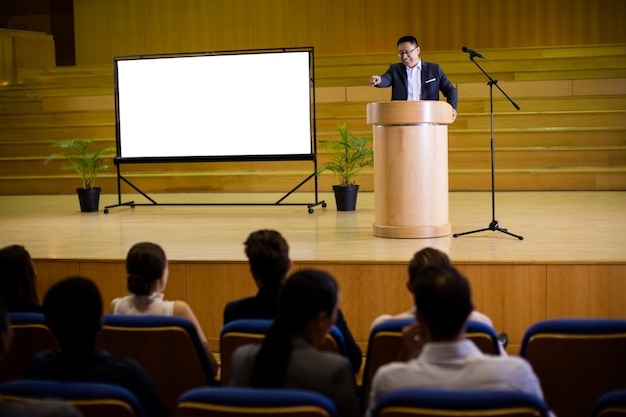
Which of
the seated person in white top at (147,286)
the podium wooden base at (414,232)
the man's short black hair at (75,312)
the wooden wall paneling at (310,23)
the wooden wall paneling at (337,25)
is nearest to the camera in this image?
the man's short black hair at (75,312)

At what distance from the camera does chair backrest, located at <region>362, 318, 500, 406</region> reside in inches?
94.4

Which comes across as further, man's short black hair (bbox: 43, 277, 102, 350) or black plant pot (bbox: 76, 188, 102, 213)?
black plant pot (bbox: 76, 188, 102, 213)

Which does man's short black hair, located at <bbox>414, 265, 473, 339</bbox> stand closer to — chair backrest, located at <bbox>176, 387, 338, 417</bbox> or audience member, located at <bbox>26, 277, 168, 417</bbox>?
chair backrest, located at <bbox>176, 387, 338, 417</bbox>

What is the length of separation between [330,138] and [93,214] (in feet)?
9.85

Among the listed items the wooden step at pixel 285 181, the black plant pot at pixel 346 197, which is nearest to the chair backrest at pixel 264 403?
the black plant pot at pixel 346 197

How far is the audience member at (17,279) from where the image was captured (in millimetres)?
2820

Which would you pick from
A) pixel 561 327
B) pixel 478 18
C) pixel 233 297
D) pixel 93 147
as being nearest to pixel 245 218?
pixel 233 297

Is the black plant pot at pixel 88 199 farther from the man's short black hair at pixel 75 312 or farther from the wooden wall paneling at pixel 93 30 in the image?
the wooden wall paneling at pixel 93 30

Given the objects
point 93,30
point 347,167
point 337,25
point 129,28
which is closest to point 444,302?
point 347,167

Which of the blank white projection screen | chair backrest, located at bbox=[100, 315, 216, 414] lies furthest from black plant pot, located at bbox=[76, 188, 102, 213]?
chair backrest, located at bbox=[100, 315, 216, 414]

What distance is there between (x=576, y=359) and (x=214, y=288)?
236cm

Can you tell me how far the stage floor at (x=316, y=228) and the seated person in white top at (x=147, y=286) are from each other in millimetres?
1454

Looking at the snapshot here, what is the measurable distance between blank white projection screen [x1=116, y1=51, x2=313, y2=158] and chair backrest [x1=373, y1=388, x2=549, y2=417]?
5434mm

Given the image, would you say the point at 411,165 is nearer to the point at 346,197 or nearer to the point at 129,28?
the point at 346,197
